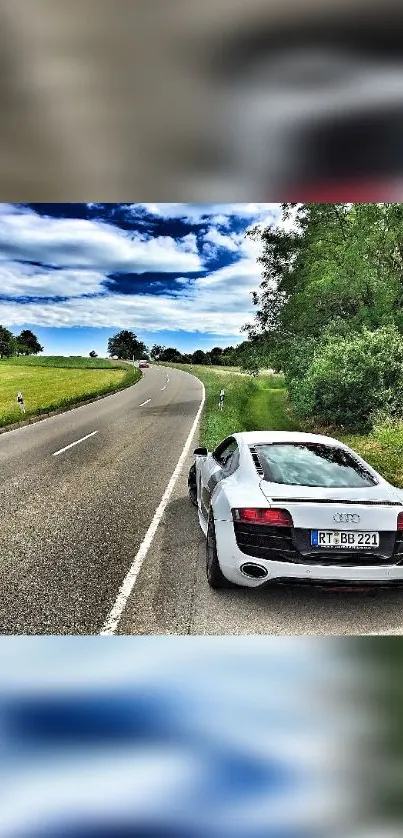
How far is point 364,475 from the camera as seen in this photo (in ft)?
14.1

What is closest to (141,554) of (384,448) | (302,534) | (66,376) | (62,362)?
(302,534)

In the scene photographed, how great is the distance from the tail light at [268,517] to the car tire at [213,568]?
1.17 feet

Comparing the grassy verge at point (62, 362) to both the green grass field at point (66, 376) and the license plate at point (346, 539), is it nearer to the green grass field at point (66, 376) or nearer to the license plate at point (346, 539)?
the green grass field at point (66, 376)

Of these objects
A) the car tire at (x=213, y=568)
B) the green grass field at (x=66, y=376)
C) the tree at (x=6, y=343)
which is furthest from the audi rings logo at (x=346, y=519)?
the tree at (x=6, y=343)

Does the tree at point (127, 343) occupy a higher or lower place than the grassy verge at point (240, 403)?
higher

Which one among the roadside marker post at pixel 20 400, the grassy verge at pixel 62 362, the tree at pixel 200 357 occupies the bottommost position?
the roadside marker post at pixel 20 400

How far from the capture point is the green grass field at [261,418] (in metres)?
5.03

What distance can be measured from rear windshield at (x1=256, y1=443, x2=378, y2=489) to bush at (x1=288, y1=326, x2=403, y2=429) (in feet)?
2.13

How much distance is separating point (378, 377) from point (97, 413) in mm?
2897

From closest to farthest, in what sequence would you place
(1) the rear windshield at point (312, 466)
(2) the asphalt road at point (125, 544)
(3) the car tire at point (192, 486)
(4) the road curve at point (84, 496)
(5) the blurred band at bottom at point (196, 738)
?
(5) the blurred band at bottom at point (196, 738) → (2) the asphalt road at point (125, 544) → (4) the road curve at point (84, 496) → (1) the rear windshield at point (312, 466) → (3) the car tire at point (192, 486)

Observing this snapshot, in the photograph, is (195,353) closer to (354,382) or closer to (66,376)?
(354,382)

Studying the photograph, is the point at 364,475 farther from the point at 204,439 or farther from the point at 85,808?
the point at 85,808
